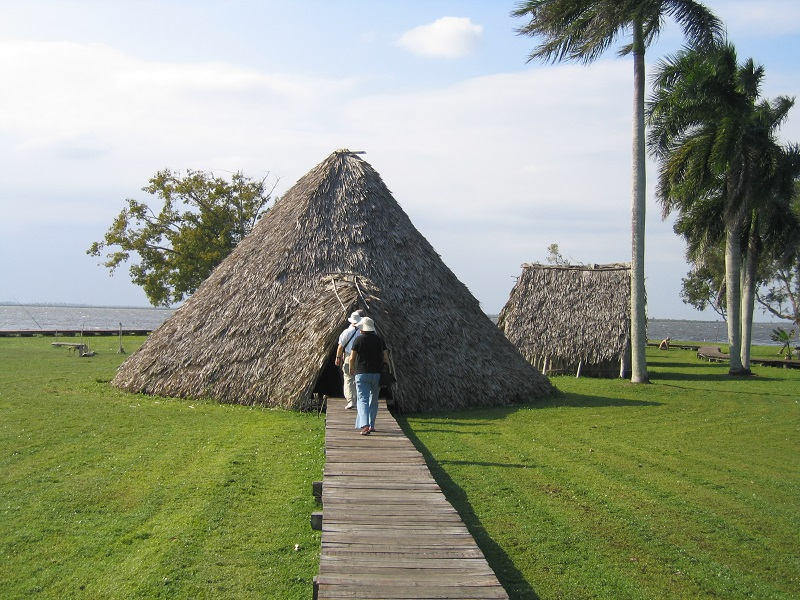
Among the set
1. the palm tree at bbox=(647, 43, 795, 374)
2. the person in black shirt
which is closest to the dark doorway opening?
the person in black shirt

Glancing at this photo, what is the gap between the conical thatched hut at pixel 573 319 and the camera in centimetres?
2381

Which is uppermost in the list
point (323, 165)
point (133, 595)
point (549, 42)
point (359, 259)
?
point (549, 42)

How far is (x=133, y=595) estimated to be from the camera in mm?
5539

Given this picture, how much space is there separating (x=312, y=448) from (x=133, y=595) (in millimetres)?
5174

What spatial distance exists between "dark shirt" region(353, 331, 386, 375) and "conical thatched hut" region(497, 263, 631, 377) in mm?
14489

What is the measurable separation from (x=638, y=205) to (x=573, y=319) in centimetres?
516

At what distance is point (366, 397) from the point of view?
1034 cm

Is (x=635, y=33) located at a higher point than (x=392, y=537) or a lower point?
higher

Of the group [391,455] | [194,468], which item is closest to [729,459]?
[391,455]

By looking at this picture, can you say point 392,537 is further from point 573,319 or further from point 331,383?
Result: point 573,319

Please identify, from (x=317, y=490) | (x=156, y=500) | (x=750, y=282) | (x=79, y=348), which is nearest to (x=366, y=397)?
(x=317, y=490)

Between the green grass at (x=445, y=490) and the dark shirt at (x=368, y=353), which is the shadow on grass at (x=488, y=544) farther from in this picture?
the dark shirt at (x=368, y=353)

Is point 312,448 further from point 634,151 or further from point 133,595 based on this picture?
point 634,151

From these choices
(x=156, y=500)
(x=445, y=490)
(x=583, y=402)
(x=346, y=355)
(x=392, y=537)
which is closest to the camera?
(x=392, y=537)
